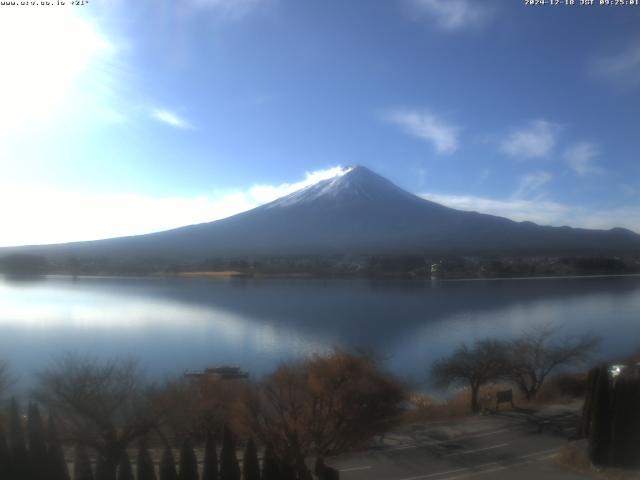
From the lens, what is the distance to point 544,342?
12.0m

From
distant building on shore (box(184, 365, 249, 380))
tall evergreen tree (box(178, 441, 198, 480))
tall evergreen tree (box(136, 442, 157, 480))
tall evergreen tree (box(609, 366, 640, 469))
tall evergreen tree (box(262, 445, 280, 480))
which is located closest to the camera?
tall evergreen tree (box(136, 442, 157, 480))

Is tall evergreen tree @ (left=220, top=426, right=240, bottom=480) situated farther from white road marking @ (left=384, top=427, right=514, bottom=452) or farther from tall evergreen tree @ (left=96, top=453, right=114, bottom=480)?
white road marking @ (left=384, top=427, right=514, bottom=452)

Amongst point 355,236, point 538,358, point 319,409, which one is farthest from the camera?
point 355,236

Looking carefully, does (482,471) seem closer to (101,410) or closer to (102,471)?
(102,471)

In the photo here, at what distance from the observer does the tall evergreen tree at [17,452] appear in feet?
14.0

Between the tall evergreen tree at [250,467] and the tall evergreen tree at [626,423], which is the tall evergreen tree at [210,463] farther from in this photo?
the tall evergreen tree at [626,423]

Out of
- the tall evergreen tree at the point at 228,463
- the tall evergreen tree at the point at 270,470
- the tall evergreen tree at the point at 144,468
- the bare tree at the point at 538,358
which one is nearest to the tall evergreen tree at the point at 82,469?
the tall evergreen tree at the point at 144,468

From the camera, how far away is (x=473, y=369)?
9258 mm

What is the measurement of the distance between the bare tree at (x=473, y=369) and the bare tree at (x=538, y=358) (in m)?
0.30

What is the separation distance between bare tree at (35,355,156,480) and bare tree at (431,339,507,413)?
4852 mm

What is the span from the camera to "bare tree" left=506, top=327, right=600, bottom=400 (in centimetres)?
982

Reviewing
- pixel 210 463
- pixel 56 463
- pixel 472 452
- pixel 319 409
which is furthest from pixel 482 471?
pixel 56 463

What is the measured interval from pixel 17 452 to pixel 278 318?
1172 cm

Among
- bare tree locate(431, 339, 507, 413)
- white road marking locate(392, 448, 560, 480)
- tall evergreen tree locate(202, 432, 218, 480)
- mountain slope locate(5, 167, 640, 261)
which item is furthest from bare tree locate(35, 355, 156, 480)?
mountain slope locate(5, 167, 640, 261)
